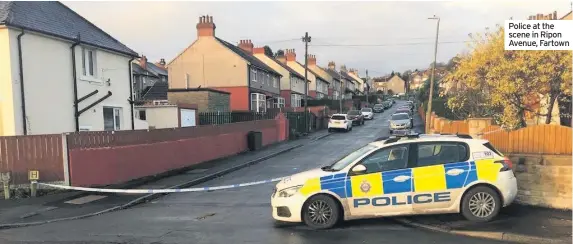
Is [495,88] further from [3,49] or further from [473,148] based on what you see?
[3,49]

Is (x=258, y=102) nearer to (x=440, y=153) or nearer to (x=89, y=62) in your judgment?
(x=89, y=62)

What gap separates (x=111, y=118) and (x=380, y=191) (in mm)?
15515

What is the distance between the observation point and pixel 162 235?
7672 mm

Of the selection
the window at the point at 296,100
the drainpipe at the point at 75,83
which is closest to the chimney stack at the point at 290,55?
the window at the point at 296,100

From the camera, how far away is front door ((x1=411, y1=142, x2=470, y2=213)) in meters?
7.37

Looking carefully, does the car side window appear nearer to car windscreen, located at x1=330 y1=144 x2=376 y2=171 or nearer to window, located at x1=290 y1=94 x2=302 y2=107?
car windscreen, located at x1=330 y1=144 x2=376 y2=171

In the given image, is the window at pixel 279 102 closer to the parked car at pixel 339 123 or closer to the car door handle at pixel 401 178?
the parked car at pixel 339 123

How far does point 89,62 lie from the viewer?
59.1ft

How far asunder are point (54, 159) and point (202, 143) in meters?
7.89

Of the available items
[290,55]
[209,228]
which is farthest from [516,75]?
[290,55]

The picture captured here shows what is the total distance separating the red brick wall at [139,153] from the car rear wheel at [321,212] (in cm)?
790

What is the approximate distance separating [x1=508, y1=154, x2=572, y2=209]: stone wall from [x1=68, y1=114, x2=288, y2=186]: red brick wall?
10783 mm

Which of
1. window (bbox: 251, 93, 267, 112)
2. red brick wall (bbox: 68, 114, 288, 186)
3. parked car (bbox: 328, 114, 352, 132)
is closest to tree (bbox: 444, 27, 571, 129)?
red brick wall (bbox: 68, 114, 288, 186)

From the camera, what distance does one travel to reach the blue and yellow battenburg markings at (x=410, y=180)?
24.2 ft
